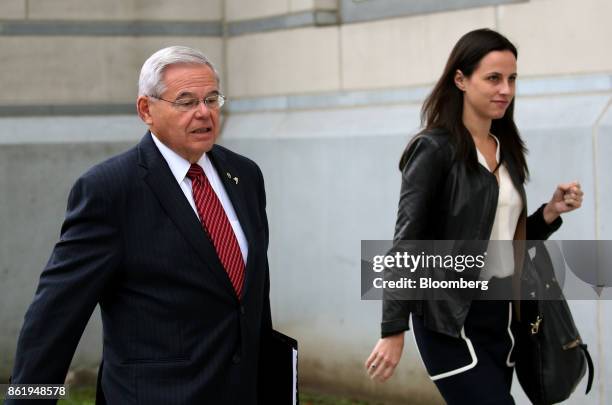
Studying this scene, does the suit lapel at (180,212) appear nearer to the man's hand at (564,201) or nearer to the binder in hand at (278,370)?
the binder in hand at (278,370)

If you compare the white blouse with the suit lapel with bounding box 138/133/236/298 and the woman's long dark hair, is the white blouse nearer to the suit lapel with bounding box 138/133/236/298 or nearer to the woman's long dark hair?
the woman's long dark hair

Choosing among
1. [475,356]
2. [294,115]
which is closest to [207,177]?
[475,356]

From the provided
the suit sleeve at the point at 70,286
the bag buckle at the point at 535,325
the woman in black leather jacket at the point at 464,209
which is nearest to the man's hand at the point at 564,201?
the woman in black leather jacket at the point at 464,209

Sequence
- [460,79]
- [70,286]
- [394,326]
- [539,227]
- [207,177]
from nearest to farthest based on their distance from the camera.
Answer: [70,286] → [207,177] → [394,326] → [460,79] → [539,227]

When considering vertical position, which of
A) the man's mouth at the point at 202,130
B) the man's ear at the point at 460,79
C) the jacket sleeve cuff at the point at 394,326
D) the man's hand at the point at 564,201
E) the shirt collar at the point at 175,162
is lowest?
the jacket sleeve cuff at the point at 394,326

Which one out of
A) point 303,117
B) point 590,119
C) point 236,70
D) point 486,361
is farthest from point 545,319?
point 236,70

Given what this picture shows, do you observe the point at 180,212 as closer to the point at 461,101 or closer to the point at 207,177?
the point at 207,177

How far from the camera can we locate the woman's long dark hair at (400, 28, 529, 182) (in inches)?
173

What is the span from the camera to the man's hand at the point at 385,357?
13.9 feet

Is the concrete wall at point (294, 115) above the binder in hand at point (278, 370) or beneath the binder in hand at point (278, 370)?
above

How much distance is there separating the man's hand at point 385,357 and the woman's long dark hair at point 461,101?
0.66 metres

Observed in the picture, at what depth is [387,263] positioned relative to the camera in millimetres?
4254

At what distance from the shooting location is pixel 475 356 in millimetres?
4289

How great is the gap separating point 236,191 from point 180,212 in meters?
0.28
